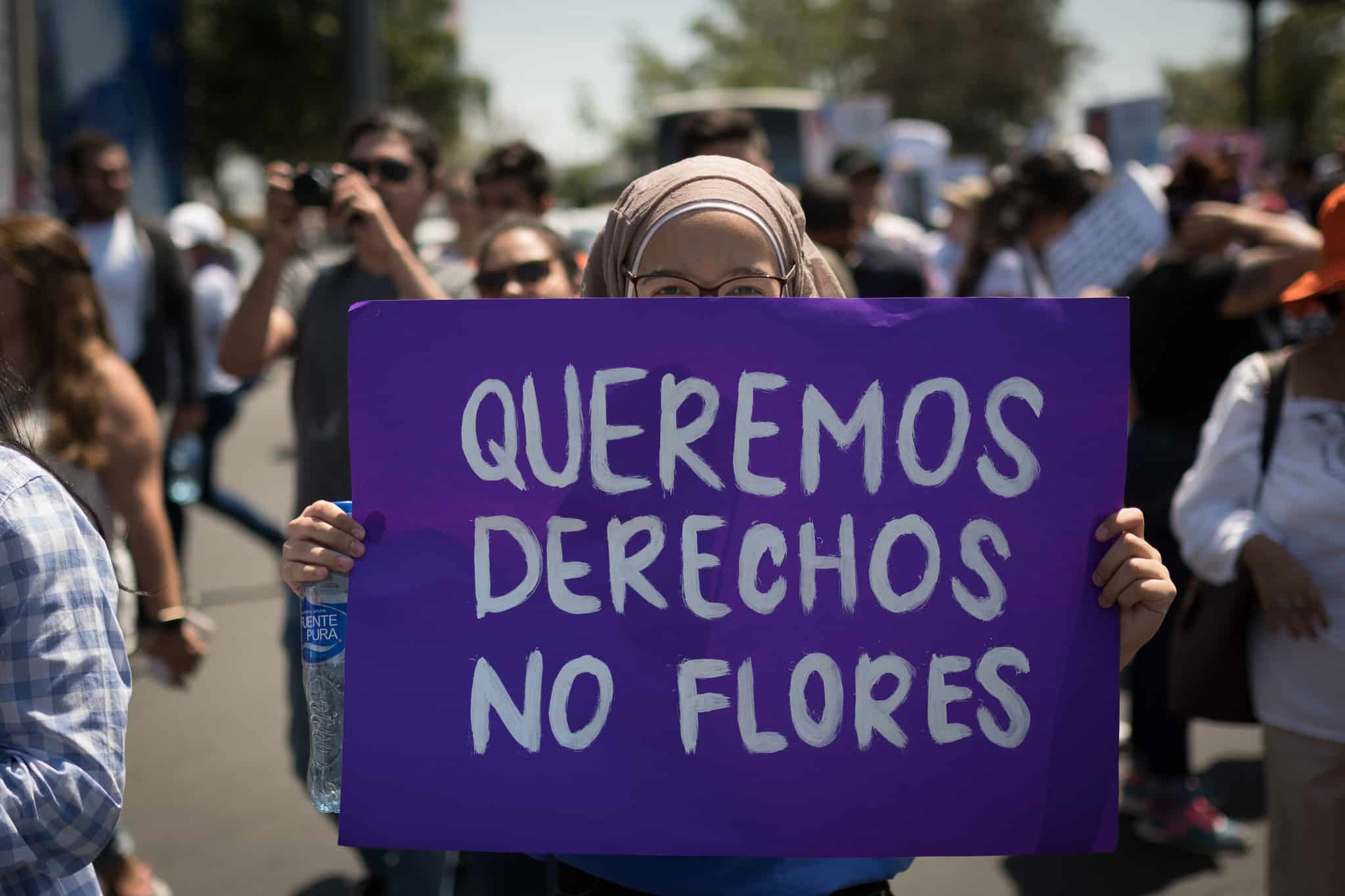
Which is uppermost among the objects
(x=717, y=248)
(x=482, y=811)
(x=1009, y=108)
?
(x=1009, y=108)

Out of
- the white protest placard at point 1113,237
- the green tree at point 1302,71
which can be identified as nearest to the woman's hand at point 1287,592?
the white protest placard at point 1113,237

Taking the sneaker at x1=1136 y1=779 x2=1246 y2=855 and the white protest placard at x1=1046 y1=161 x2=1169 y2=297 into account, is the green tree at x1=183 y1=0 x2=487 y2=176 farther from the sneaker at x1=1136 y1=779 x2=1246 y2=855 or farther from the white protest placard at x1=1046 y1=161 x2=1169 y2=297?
the sneaker at x1=1136 y1=779 x2=1246 y2=855

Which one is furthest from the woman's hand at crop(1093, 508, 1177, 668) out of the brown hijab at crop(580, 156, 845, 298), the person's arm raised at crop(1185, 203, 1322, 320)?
the person's arm raised at crop(1185, 203, 1322, 320)

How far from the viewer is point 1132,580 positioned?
1639 millimetres

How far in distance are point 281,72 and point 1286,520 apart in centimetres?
3777

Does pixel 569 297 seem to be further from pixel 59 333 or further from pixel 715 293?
pixel 59 333

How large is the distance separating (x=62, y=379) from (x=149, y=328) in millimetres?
2442

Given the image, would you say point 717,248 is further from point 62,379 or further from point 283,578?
point 62,379

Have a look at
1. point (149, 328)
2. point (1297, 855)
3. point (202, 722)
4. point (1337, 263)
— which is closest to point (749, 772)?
point (1297, 855)

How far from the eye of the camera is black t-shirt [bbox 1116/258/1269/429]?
4020 millimetres

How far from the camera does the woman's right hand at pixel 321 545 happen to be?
1.68 meters

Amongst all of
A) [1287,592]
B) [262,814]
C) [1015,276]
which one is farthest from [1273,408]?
[262,814]

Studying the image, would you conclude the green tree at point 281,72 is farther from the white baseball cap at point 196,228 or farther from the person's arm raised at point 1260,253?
the person's arm raised at point 1260,253

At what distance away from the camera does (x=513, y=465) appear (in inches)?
66.6
